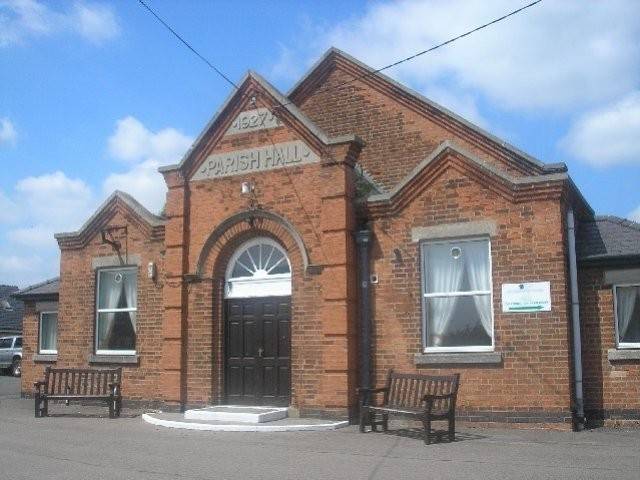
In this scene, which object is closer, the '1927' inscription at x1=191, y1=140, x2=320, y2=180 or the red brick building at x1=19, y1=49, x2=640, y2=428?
the red brick building at x1=19, y1=49, x2=640, y2=428

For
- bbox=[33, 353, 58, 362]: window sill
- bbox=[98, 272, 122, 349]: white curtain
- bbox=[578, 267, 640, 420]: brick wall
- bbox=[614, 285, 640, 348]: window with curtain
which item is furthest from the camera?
bbox=[33, 353, 58, 362]: window sill

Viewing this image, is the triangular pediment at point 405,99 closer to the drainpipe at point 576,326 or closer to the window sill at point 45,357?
the drainpipe at point 576,326

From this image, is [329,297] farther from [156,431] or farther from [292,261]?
[156,431]

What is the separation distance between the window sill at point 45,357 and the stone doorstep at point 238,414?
6332 mm

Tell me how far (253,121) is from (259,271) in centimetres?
294

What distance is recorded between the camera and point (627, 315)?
1242cm

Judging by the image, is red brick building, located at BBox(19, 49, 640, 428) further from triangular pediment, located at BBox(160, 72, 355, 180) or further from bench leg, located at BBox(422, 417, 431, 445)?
bench leg, located at BBox(422, 417, 431, 445)

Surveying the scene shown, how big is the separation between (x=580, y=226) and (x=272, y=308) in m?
6.16

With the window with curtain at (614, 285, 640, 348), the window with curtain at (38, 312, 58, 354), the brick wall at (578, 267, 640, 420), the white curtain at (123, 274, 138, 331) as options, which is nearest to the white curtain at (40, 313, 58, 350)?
the window with curtain at (38, 312, 58, 354)

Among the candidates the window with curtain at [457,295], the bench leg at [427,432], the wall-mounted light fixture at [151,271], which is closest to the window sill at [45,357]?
the wall-mounted light fixture at [151,271]

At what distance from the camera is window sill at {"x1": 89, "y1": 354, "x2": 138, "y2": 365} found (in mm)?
15312

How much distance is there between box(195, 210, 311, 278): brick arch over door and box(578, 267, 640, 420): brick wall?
4962 millimetres

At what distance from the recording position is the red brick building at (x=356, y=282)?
469 inches

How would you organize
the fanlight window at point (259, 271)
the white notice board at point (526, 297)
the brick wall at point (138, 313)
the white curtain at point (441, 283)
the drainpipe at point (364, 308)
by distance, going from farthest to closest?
the brick wall at point (138, 313) → the fanlight window at point (259, 271) → the drainpipe at point (364, 308) → the white curtain at point (441, 283) → the white notice board at point (526, 297)
